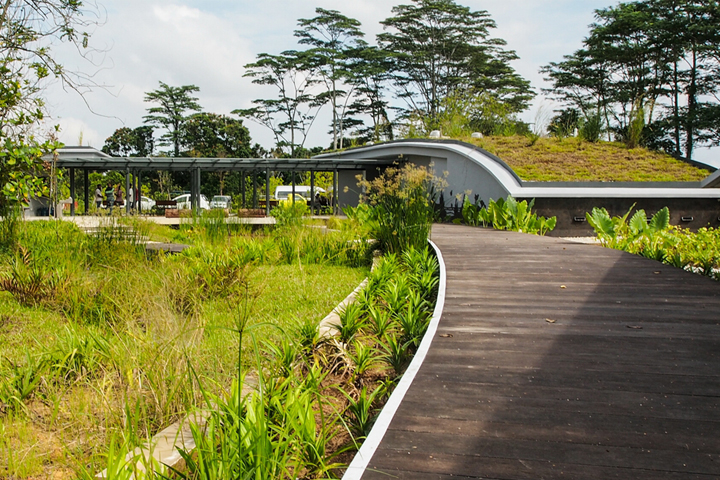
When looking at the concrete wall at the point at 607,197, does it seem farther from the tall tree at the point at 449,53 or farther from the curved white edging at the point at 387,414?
the tall tree at the point at 449,53

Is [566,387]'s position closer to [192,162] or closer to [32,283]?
[32,283]

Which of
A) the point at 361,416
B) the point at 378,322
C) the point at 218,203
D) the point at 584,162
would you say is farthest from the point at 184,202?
the point at 361,416

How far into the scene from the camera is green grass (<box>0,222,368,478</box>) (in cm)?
284

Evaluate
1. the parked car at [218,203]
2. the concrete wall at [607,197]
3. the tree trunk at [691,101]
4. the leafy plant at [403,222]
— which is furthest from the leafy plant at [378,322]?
the tree trunk at [691,101]

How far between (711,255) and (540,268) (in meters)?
2.21

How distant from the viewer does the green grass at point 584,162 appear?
14.7 meters

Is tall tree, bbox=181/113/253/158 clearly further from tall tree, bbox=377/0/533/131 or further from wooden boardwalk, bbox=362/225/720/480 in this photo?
wooden boardwalk, bbox=362/225/720/480

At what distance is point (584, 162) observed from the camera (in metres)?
15.7

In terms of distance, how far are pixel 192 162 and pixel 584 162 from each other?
13937 mm

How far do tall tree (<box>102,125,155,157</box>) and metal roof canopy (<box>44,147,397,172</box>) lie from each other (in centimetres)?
2237

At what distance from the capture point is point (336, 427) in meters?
3.04

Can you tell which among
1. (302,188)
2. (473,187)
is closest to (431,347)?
(473,187)

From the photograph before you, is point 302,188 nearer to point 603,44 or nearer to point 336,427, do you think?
point 603,44

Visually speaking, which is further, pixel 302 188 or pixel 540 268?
pixel 302 188
